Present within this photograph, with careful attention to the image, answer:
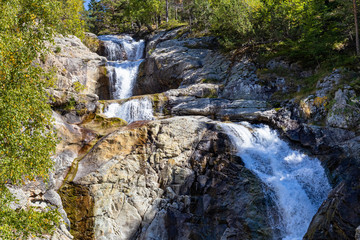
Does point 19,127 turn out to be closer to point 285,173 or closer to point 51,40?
point 51,40

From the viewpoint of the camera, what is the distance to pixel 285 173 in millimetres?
13109

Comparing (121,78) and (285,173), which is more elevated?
(121,78)

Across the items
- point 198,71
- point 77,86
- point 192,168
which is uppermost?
point 198,71

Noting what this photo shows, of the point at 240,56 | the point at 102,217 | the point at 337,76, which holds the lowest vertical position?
the point at 102,217

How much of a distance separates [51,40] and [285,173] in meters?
11.7

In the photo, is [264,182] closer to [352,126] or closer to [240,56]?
[352,126]

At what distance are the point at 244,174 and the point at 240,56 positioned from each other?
1384 cm

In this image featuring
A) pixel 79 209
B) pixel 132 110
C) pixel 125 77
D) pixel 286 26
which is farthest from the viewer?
pixel 125 77

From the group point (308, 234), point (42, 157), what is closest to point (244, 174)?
point (308, 234)

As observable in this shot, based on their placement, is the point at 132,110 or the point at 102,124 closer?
the point at 102,124

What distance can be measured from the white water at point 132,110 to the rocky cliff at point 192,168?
1.04 m

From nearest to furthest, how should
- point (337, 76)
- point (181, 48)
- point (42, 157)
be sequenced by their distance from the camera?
point (42, 157) → point (337, 76) → point (181, 48)

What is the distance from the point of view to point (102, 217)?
12.1m

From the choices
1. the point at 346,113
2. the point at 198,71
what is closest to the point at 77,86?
the point at 198,71
